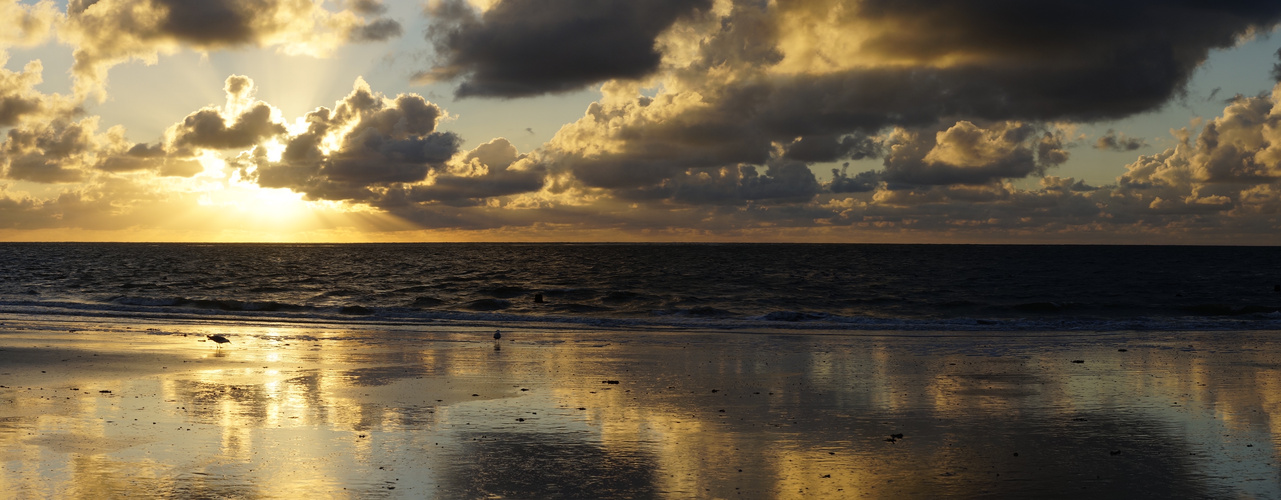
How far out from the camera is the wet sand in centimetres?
1003

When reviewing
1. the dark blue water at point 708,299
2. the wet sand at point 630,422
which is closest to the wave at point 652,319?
the dark blue water at point 708,299

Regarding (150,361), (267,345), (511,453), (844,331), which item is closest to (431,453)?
(511,453)

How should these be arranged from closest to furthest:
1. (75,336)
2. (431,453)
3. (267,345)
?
1. (431,453)
2. (267,345)
3. (75,336)

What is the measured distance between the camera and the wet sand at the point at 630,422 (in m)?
10.0

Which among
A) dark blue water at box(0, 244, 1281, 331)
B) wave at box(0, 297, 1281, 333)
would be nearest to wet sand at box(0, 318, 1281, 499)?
wave at box(0, 297, 1281, 333)

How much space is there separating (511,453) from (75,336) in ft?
68.6

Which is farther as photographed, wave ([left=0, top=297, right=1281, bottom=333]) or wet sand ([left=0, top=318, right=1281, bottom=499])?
wave ([left=0, top=297, right=1281, bottom=333])

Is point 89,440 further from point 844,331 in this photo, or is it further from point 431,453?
point 844,331

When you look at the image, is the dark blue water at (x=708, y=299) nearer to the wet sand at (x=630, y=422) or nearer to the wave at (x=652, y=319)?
the wave at (x=652, y=319)

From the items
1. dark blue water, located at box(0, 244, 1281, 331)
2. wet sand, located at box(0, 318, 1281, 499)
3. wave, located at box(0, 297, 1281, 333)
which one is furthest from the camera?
dark blue water, located at box(0, 244, 1281, 331)

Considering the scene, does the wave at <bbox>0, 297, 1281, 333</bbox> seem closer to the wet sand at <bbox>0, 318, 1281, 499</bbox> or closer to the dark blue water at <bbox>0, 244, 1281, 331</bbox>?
the dark blue water at <bbox>0, 244, 1281, 331</bbox>

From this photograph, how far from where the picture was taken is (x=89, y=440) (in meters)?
11.8

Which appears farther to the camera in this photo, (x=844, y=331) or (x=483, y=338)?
(x=844, y=331)

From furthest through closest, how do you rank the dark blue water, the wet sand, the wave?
the dark blue water < the wave < the wet sand
